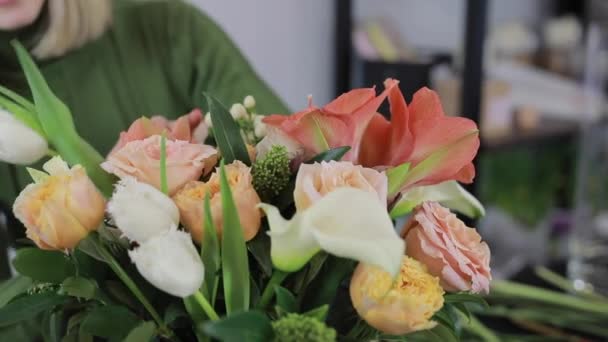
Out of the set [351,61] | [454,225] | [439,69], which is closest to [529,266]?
[439,69]

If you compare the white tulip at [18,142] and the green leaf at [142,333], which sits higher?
the white tulip at [18,142]

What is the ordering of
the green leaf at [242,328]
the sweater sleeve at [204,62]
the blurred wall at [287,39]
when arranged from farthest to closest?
the blurred wall at [287,39] → the sweater sleeve at [204,62] → the green leaf at [242,328]

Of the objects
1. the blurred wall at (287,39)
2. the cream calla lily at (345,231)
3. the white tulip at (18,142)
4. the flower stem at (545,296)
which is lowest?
the flower stem at (545,296)

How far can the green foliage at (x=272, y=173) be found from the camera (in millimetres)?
439

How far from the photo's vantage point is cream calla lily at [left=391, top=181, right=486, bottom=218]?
475 mm

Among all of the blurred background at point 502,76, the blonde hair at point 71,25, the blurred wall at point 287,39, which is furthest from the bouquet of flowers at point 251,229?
the blurred wall at point 287,39

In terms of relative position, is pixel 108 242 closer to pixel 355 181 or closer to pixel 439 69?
pixel 355 181

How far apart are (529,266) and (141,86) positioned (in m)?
0.80

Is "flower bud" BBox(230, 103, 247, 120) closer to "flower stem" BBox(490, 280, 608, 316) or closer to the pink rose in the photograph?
the pink rose

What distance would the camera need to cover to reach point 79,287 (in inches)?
16.6

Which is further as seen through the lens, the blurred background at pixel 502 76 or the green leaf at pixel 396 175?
the blurred background at pixel 502 76

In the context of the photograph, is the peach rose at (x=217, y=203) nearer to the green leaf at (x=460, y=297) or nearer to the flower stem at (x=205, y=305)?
the flower stem at (x=205, y=305)

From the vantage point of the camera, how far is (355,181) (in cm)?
40

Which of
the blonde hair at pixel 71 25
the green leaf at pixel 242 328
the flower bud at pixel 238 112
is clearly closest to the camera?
the green leaf at pixel 242 328
